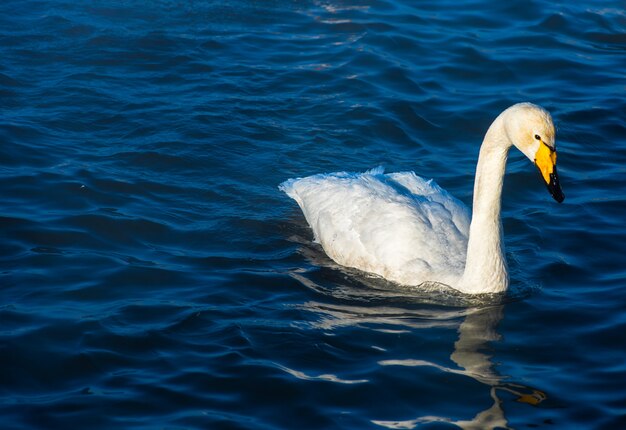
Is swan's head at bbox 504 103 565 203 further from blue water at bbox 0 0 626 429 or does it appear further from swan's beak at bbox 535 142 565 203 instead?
blue water at bbox 0 0 626 429

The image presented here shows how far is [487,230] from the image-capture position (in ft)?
29.4

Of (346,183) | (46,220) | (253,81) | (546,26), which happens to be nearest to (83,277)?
(46,220)

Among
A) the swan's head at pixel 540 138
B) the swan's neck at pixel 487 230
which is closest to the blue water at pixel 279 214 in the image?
the swan's neck at pixel 487 230

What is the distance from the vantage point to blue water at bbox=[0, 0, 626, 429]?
7637 millimetres

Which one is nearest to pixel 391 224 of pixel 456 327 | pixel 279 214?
pixel 456 327

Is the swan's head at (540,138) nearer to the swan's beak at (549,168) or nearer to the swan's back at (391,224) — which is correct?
the swan's beak at (549,168)

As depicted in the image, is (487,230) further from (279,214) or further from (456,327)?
(279,214)

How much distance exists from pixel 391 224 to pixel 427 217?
1.14ft

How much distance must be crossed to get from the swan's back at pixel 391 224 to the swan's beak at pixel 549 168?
1.42m

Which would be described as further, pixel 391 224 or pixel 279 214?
pixel 279 214

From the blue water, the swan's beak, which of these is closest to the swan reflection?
the blue water

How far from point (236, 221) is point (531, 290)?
3.08 m

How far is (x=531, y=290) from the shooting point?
9.46 m

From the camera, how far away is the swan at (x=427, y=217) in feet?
27.4
